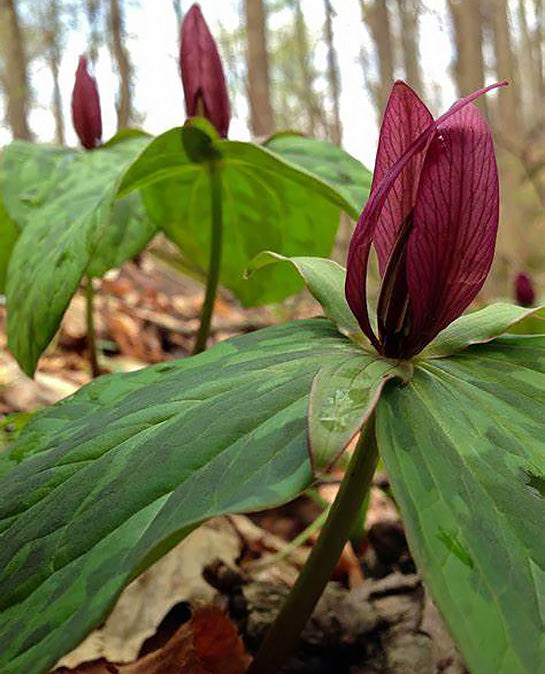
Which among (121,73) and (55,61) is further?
(55,61)

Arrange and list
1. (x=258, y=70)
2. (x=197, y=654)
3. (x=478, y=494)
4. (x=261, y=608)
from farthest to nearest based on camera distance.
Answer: (x=258, y=70)
(x=261, y=608)
(x=197, y=654)
(x=478, y=494)

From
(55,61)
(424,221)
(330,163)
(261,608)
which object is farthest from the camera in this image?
(55,61)

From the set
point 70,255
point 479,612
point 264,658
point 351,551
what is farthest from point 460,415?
point 351,551

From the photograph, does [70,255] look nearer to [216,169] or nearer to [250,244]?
[216,169]

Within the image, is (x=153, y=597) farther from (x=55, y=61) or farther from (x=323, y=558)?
(x=55, y=61)

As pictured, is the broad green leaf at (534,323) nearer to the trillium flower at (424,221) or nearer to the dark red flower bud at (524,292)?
the trillium flower at (424,221)

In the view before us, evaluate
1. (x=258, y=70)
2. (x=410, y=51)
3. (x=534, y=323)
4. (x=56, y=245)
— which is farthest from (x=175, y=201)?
(x=410, y=51)
